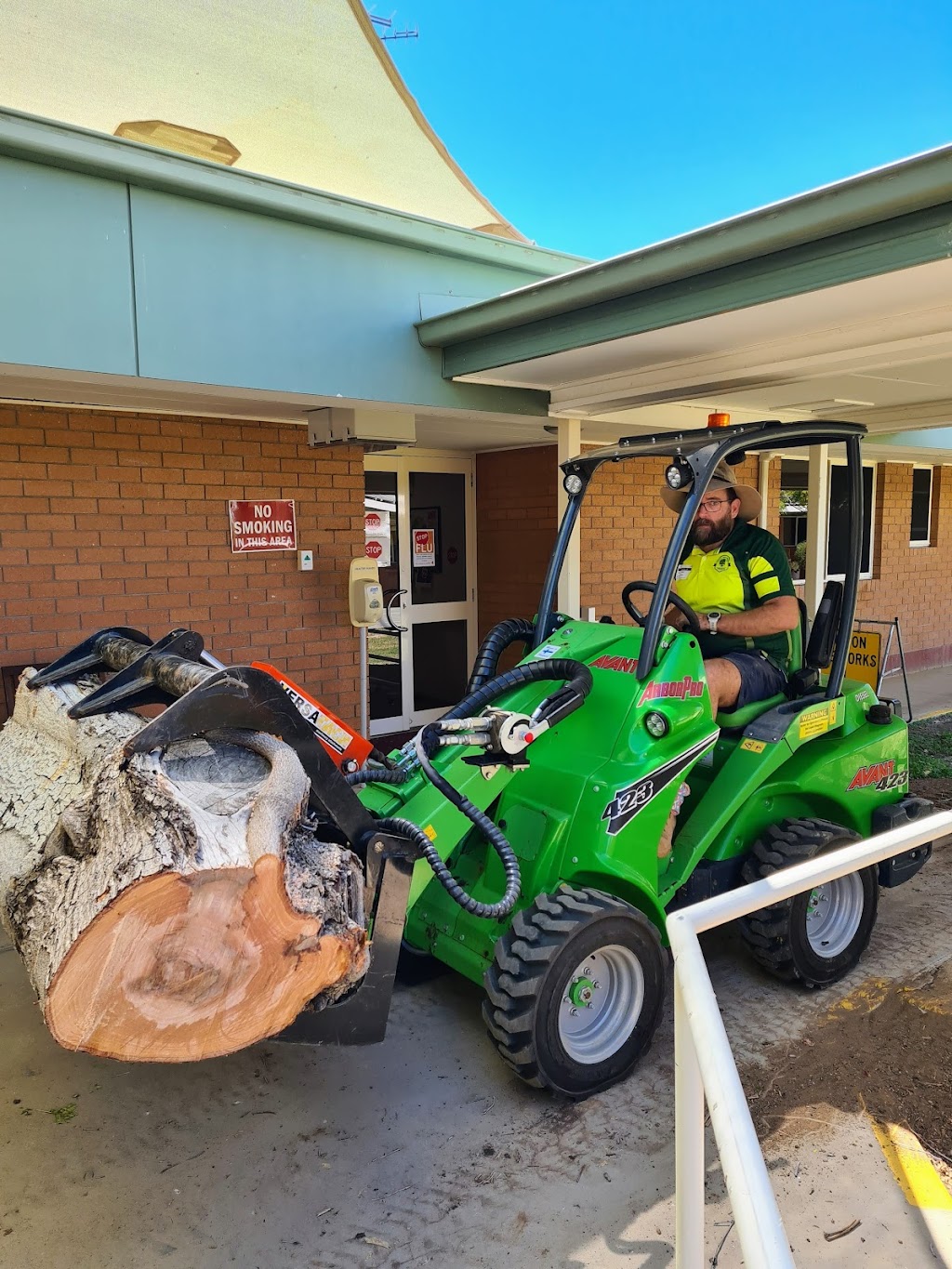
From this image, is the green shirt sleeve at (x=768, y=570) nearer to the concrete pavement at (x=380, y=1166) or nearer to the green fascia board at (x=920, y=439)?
the concrete pavement at (x=380, y=1166)

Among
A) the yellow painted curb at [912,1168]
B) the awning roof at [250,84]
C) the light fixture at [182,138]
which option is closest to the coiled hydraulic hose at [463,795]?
the yellow painted curb at [912,1168]

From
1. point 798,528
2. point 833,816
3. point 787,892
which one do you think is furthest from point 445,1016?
point 798,528

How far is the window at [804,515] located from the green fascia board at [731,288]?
20.3 ft

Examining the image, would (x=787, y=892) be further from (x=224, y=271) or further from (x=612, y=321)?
(x=224, y=271)

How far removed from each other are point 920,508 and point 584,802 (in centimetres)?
1031

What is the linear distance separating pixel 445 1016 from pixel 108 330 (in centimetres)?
318

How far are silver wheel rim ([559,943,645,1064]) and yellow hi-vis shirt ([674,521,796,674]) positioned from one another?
1.43 meters

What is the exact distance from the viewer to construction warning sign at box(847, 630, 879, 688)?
7230 millimetres

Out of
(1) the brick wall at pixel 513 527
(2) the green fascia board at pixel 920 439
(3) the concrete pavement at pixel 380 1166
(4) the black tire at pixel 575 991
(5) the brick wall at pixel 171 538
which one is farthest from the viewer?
(2) the green fascia board at pixel 920 439

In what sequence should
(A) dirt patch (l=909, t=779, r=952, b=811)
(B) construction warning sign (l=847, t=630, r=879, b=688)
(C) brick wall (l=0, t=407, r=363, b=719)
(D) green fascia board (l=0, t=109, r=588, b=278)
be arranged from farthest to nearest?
(B) construction warning sign (l=847, t=630, r=879, b=688) < (A) dirt patch (l=909, t=779, r=952, b=811) < (C) brick wall (l=0, t=407, r=363, b=719) < (D) green fascia board (l=0, t=109, r=588, b=278)

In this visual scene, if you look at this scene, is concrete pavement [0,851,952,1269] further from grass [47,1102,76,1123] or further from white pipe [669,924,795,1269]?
white pipe [669,924,795,1269]

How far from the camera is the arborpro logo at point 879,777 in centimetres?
390

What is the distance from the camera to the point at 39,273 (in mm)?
3469

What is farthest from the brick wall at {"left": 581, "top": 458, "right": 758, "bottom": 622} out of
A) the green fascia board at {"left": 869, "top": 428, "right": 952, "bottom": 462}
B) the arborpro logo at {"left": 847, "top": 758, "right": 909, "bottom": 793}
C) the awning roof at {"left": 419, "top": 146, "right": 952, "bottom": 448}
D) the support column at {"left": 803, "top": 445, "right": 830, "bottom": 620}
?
the arborpro logo at {"left": 847, "top": 758, "right": 909, "bottom": 793}
